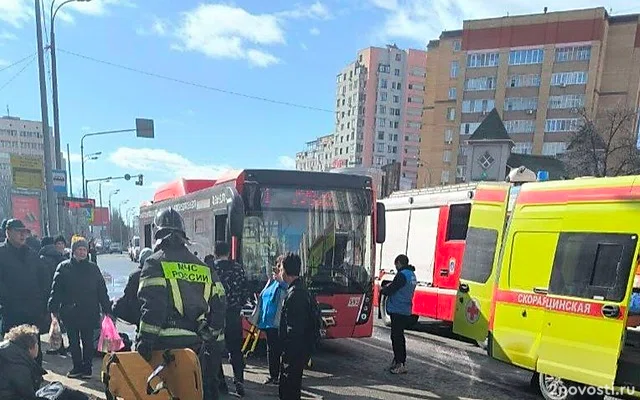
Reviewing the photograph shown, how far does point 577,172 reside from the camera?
2444 cm

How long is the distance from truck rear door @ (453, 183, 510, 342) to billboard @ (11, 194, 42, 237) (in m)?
21.8

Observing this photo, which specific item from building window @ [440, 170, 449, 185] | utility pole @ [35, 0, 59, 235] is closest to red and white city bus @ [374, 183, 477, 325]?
utility pole @ [35, 0, 59, 235]

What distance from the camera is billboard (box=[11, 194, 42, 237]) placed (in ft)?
72.9

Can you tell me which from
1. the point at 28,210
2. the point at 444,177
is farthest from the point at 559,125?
the point at 28,210

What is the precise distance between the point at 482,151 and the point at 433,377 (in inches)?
843

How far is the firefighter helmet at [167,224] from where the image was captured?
3.32 m

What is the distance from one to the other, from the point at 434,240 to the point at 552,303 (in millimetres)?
4120

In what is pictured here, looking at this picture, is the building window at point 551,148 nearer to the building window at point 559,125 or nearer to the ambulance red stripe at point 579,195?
the building window at point 559,125

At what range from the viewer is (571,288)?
5.10 m

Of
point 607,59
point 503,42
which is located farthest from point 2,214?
point 607,59

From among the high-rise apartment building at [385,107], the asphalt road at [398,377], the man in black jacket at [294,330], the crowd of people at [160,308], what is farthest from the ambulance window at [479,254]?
the high-rise apartment building at [385,107]

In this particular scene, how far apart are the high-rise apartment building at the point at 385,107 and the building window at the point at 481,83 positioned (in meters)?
31.4

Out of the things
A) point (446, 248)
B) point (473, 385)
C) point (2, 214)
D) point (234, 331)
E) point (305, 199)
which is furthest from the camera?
point (2, 214)

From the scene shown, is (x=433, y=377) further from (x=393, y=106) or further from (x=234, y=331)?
(x=393, y=106)
